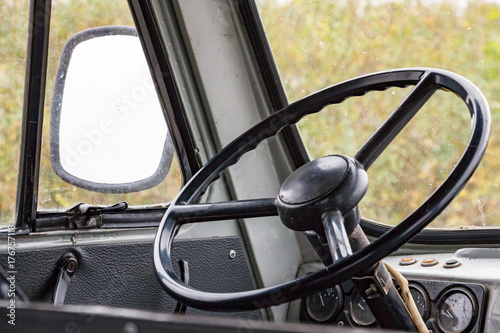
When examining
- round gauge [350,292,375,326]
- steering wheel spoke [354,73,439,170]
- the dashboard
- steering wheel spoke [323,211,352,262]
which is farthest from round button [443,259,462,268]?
steering wheel spoke [323,211,352,262]

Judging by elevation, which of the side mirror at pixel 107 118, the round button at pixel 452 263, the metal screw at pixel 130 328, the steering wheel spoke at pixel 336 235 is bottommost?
the round button at pixel 452 263

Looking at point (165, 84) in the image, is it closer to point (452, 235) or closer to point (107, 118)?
point (107, 118)

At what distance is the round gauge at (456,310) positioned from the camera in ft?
4.83

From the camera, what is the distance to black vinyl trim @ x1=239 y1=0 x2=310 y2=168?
196cm

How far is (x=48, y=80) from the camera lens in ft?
5.10

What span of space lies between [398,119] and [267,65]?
33.9 inches

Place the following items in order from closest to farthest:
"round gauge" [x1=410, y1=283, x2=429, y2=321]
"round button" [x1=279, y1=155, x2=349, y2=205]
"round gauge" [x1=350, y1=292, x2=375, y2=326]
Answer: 1. "round button" [x1=279, y1=155, x2=349, y2=205]
2. "round gauge" [x1=410, y1=283, x2=429, y2=321]
3. "round gauge" [x1=350, y1=292, x2=375, y2=326]

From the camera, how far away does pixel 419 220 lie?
94 cm

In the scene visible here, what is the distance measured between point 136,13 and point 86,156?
0.47 metres

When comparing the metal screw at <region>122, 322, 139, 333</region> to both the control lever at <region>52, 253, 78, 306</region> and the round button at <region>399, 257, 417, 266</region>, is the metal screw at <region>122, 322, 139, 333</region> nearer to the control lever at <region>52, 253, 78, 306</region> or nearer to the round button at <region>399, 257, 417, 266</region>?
the control lever at <region>52, 253, 78, 306</region>

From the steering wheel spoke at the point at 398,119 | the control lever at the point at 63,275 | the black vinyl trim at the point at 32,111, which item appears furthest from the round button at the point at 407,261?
the black vinyl trim at the point at 32,111

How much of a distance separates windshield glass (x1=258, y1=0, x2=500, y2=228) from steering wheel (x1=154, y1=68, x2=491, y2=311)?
44cm

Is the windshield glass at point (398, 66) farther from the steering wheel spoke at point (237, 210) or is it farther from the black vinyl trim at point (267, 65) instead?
the steering wheel spoke at point (237, 210)

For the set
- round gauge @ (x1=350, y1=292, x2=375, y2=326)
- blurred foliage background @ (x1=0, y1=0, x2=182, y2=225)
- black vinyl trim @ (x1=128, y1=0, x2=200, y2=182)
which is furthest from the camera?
black vinyl trim @ (x1=128, y1=0, x2=200, y2=182)
